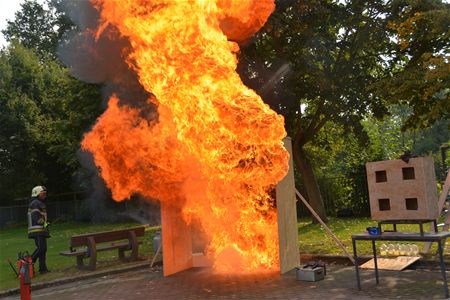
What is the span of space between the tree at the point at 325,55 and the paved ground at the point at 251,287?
659 cm

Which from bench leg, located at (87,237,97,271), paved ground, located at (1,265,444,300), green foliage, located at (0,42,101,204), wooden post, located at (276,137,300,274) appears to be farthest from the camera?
green foliage, located at (0,42,101,204)

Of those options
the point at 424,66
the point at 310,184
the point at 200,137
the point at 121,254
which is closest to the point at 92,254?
the point at 121,254

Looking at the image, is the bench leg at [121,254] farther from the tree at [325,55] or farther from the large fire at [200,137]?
the tree at [325,55]

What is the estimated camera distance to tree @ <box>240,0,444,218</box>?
543 inches

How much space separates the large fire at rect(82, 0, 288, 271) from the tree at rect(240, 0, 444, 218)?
13.1 ft

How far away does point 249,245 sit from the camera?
9.38 m

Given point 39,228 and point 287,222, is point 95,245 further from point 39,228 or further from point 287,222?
point 287,222

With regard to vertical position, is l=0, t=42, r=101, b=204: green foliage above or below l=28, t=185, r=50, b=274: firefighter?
above

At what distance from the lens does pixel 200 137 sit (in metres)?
8.69


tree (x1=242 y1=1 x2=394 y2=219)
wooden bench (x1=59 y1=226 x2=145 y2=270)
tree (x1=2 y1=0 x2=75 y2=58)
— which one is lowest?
wooden bench (x1=59 y1=226 x2=145 y2=270)

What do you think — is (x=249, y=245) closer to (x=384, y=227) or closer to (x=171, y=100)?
(x=171, y=100)

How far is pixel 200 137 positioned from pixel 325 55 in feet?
24.1

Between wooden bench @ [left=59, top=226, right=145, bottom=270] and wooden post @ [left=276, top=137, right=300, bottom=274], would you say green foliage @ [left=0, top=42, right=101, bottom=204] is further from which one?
wooden post @ [left=276, top=137, right=300, bottom=274]

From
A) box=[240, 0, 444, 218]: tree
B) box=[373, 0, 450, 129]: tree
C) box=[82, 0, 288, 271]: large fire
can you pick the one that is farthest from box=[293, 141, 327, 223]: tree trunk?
box=[82, 0, 288, 271]: large fire
